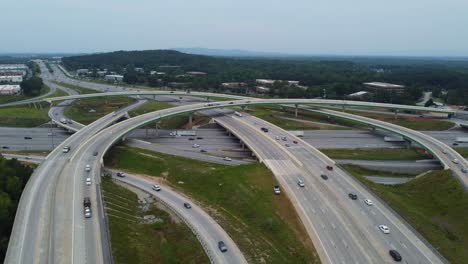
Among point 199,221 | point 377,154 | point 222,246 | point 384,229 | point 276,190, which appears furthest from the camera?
point 377,154

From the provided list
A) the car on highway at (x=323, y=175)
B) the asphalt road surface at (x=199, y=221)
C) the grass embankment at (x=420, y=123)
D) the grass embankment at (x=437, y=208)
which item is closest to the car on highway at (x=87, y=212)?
the asphalt road surface at (x=199, y=221)

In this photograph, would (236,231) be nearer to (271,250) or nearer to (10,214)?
(271,250)

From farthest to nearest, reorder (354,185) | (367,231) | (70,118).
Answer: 1. (70,118)
2. (354,185)
3. (367,231)

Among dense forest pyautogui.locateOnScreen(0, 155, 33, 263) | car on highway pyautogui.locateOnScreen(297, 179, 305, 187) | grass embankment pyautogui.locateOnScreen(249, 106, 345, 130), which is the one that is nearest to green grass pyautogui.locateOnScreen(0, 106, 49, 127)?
dense forest pyautogui.locateOnScreen(0, 155, 33, 263)

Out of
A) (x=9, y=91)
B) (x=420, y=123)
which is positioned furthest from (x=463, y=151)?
(x=9, y=91)

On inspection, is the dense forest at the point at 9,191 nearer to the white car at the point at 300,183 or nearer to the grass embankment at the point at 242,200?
the grass embankment at the point at 242,200

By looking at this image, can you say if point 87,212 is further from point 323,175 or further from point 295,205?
point 323,175

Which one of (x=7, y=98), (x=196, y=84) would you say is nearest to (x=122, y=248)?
(x=7, y=98)

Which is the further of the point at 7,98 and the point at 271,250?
the point at 7,98
